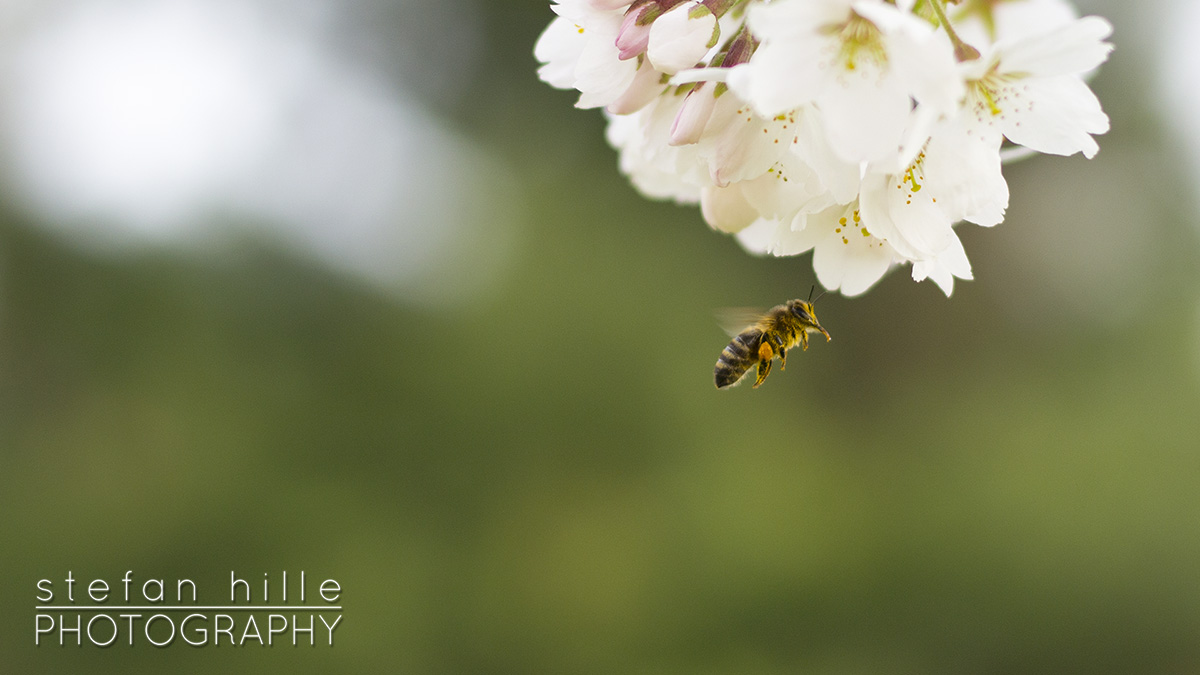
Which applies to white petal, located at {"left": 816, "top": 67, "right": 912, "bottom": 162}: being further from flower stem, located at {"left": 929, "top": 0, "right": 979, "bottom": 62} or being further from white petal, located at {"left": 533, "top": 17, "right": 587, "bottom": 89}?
Result: white petal, located at {"left": 533, "top": 17, "right": 587, "bottom": 89}

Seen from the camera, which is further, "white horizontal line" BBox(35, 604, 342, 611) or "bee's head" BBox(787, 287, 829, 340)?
"white horizontal line" BBox(35, 604, 342, 611)

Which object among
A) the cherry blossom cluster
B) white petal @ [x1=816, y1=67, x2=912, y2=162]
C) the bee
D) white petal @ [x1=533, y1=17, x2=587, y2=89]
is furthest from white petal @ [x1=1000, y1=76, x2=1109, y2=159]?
the bee

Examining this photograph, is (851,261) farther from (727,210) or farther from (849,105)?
(849,105)

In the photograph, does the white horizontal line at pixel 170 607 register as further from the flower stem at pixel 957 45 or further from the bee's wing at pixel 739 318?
the flower stem at pixel 957 45

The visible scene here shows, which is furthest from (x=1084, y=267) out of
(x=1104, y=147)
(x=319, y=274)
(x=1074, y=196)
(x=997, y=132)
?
(x=997, y=132)

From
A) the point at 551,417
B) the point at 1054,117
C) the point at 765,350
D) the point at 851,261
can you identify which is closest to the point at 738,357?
the point at 765,350

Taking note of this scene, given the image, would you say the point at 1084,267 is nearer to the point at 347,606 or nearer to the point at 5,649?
the point at 347,606

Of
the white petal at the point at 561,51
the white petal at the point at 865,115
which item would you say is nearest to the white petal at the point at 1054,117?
the white petal at the point at 865,115
